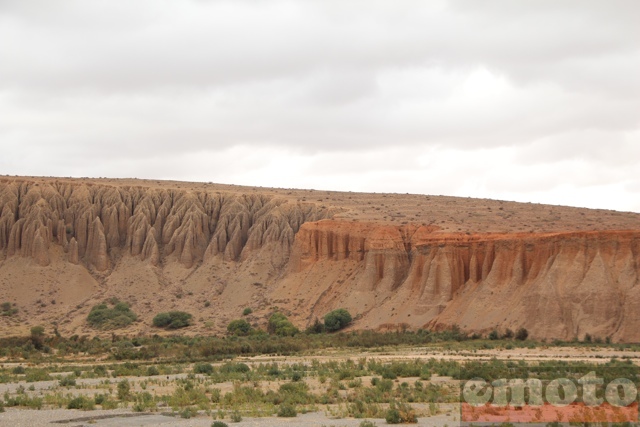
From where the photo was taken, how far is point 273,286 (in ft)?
308

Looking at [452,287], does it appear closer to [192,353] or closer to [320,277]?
[320,277]

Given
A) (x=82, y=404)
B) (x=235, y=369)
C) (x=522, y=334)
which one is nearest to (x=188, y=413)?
(x=82, y=404)

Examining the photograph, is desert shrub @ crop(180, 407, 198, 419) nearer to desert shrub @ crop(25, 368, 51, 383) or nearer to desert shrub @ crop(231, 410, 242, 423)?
desert shrub @ crop(231, 410, 242, 423)

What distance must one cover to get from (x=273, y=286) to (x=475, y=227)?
21744mm

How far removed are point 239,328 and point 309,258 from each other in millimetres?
14775

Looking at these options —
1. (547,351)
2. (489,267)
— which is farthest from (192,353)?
(489,267)

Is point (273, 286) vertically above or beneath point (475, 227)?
beneath

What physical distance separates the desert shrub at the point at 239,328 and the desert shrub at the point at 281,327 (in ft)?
6.38

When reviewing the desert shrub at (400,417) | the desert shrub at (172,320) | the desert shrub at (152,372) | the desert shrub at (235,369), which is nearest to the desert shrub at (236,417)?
the desert shrub at (400,417)

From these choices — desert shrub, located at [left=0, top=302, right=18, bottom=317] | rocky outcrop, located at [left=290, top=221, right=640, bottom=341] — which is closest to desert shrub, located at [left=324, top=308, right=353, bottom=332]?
rocky outcrop, located at [left=290, top=221, right=640, bottom=341]

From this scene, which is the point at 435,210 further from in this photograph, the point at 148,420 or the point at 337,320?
the point at 148,420

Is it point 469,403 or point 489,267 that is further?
point 489,267

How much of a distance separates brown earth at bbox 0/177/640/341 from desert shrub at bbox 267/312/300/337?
103 inches

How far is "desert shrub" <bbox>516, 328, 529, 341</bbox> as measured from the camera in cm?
6438
